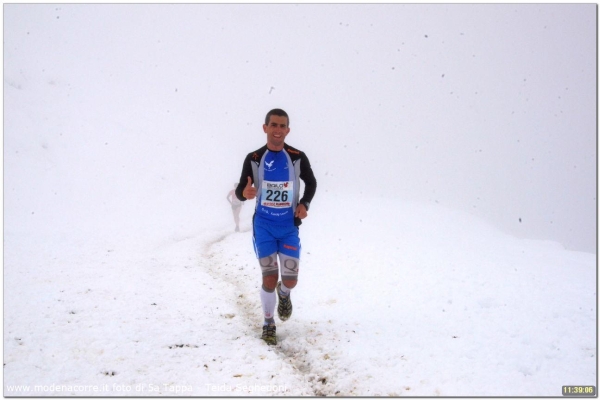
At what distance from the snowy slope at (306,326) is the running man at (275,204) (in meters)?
0.67

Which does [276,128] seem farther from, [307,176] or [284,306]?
[284,306]

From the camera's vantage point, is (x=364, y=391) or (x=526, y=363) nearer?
(x=364, y=391)

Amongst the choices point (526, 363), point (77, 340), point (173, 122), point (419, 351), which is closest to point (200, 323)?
point (77, 340)

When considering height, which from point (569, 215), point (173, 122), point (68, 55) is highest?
point (68, 55)

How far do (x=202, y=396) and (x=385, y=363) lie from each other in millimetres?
2266

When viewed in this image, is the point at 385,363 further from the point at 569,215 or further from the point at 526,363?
the point at 569,215

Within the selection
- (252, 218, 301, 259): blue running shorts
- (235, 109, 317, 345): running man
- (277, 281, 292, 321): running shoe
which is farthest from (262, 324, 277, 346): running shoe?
(252, 218, 301, 259): blue running shorts

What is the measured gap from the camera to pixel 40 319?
5.44 metres

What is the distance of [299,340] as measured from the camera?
514cm

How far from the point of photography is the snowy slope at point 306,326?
13.0 ft

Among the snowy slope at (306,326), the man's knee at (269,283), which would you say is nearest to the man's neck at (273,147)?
the man's knee at (269,283)

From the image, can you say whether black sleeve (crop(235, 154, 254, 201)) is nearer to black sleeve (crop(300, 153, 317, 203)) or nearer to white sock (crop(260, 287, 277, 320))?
black sleeve (crop(300, 153, 317, 203))

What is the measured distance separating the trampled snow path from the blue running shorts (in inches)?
49.3

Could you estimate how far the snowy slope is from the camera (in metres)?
3.96
